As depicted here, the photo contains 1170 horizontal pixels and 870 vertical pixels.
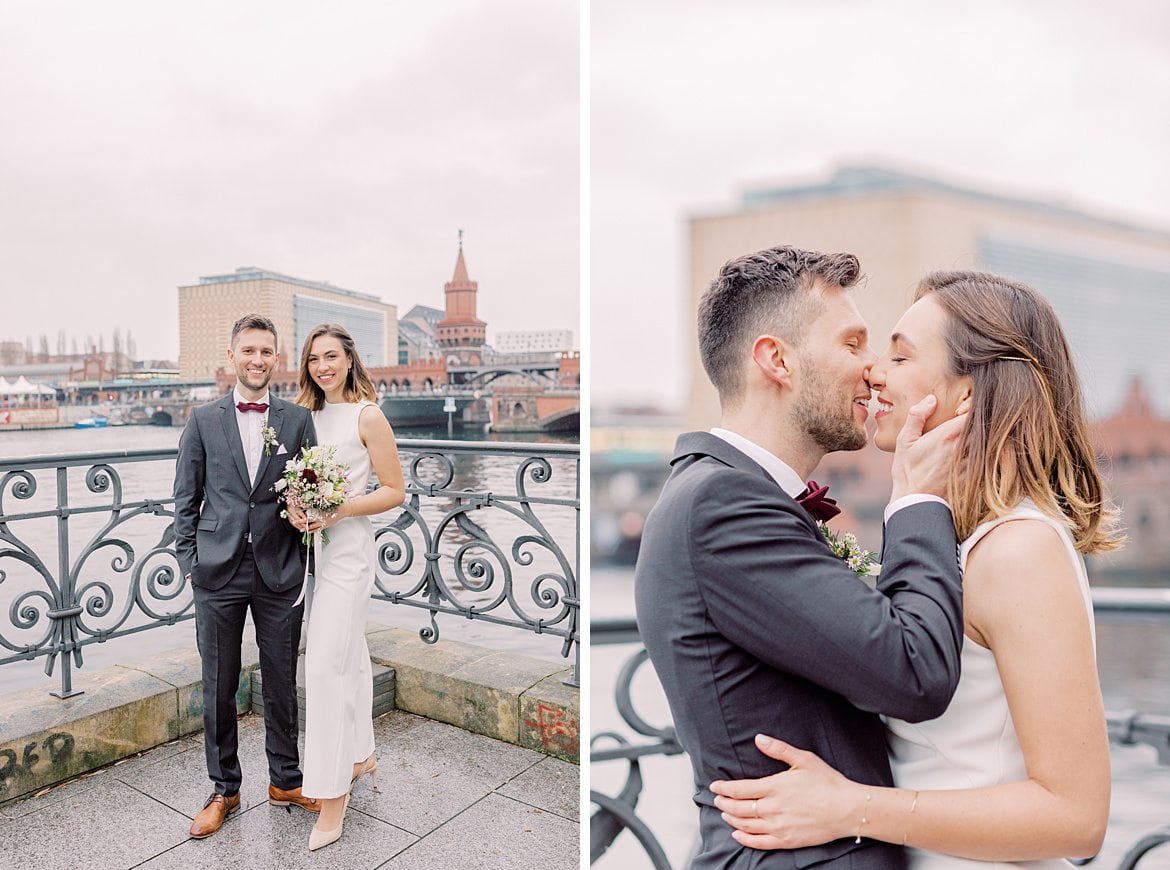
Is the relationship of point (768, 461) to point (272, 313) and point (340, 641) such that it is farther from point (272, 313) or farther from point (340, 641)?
point (272, 313)

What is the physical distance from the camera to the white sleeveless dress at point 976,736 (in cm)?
99

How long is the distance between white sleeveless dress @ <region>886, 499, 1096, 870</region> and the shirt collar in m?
0.23

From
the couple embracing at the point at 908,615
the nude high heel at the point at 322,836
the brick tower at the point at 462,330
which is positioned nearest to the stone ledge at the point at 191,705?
the nude high heel at the point at 322,836

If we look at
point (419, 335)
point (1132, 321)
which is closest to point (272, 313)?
point (419, 335)

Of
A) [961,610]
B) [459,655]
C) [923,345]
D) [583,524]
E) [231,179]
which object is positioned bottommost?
[459,655]

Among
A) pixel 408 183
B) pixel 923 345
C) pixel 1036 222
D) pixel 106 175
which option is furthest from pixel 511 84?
pixel 1036 222

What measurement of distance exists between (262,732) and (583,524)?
62.1 inches

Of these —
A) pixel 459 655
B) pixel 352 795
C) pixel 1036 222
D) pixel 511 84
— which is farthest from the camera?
pixel 1036 222

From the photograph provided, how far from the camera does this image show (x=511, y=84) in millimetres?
6637

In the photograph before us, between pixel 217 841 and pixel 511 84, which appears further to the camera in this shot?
pixel 511 84

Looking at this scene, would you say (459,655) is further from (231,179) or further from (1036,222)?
(1036,222)

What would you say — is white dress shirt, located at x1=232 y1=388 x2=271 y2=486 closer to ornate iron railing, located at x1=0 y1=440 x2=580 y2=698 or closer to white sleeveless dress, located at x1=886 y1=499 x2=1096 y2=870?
ornate iron railing, located at x1=0 y1=440 x2=580 y2=698

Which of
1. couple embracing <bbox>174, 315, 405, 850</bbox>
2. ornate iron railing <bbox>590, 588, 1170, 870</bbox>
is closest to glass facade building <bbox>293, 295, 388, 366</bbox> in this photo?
couple embracing <bbox>174, 315, 405, 850</bbox>

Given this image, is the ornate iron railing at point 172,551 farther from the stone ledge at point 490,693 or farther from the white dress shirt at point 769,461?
the white dress shirt at point 769,461
